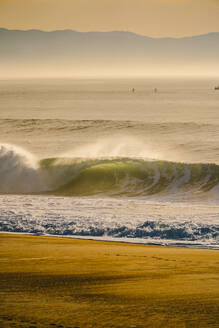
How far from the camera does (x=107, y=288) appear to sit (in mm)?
4875

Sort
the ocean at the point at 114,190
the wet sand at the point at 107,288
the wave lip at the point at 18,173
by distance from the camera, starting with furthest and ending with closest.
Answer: the wave lip at the point at 18,173 < the ocean at the point at 114,190 < the wet sand at the point at 107,288

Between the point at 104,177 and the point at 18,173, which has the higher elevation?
the point at 18,173

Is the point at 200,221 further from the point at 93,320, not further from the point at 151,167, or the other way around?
the point at 151,167

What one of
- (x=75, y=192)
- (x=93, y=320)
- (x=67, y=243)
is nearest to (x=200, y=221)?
(x=67, y=243)

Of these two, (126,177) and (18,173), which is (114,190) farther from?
(18,173)

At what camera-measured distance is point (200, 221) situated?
34.0ft

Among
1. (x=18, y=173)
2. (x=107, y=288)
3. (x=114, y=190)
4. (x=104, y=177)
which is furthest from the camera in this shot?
(x=18, y=173)

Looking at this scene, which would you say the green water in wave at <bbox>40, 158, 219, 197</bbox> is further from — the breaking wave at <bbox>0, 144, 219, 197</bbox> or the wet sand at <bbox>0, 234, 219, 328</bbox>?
the wet sand at <bbox>0, 234, 219, 328</bbox>

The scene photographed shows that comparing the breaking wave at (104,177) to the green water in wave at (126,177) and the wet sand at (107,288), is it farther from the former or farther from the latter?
the wet sand at (107,288)

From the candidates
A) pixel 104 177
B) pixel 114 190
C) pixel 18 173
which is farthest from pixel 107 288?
pixel 18 173

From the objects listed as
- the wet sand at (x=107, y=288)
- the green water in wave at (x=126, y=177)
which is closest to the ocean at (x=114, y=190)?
the green water in wave at (x=126, y=177)

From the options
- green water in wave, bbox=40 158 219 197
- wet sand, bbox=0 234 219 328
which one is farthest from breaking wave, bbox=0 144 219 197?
wet sand, bbox=0 234 219 328

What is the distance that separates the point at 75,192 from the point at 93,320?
14511mm

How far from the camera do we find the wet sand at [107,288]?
3.97m
